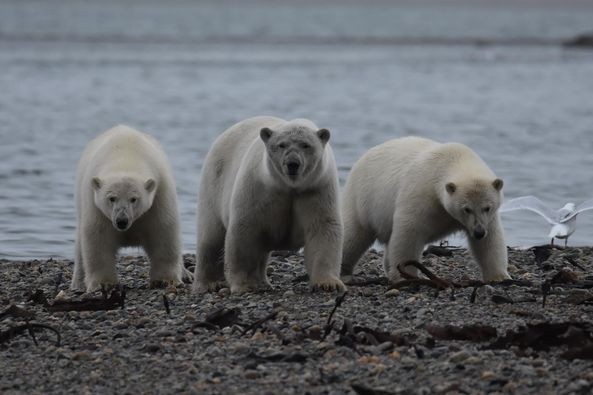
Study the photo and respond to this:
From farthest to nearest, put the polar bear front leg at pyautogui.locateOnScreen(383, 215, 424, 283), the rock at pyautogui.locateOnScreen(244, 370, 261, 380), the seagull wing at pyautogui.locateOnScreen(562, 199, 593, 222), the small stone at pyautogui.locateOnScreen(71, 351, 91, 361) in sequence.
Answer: the seagull wing at pyautogui.locateOnScreen(562, 199, 593, 222)
the polar bear front leg at pyautogui.locateOnScreen(383, 215, 424, 283)
the small stone at pyautogui.locateOnScreen(71, 351, 91, 361)
the rock at pyautogui.locateOnScreen(244, 370, 261, 380)

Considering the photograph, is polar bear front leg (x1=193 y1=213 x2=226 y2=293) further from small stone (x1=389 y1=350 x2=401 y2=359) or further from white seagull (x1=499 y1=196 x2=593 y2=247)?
small stone (x1=389 y1=350 x2=401 y2=359)

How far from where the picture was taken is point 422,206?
28.9 feet

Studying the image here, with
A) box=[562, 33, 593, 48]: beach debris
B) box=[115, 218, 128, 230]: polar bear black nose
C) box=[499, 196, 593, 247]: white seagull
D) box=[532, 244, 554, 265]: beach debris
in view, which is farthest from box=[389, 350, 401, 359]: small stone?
box=[562, 33, 593, 48]: beach debris

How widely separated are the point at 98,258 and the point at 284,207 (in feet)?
5.00

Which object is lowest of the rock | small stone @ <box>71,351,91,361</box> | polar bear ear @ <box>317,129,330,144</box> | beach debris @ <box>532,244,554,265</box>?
beach debris @ <box>532,244,554,265</box>

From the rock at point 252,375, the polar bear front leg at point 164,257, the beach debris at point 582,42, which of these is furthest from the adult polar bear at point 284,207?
the beach debris at point 582,42

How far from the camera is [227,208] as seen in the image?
9.09 meters

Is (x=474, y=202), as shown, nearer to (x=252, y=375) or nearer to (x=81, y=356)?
(x=252, y=375)

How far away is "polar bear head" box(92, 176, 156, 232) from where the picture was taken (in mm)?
8695

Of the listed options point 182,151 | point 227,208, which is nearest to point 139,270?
point 227,208

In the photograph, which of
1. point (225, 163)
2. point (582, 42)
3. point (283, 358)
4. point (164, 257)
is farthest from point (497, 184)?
point (582, 42)

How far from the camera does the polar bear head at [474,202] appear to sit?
27.7 ft

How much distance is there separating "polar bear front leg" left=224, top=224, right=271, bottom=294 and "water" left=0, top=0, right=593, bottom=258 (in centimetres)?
349

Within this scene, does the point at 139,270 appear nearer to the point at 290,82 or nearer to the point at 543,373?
the point at 543,373
